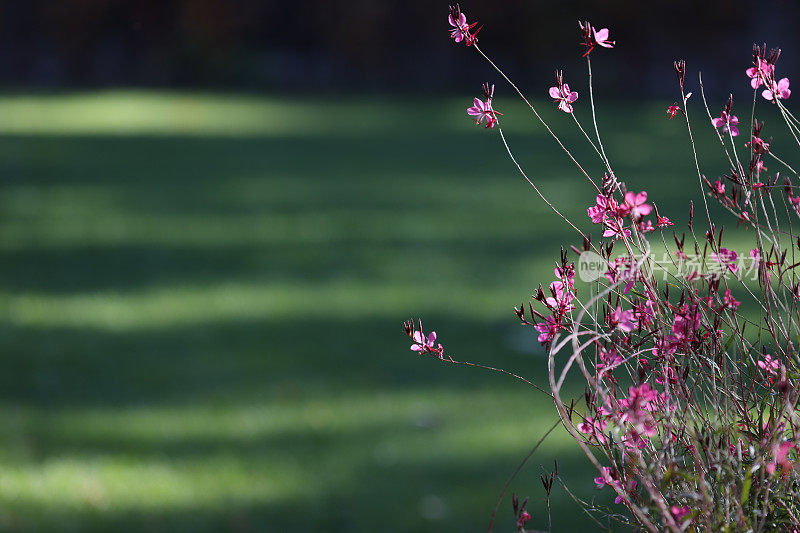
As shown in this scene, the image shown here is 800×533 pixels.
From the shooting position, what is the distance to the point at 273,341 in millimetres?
4730

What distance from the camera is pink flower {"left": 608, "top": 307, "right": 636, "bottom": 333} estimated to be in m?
1.01

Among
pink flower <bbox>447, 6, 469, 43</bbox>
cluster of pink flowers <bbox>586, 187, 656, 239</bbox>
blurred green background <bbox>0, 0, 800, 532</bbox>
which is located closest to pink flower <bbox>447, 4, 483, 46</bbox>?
pink flower <bbox>447, 6, 469, 43</bbox>

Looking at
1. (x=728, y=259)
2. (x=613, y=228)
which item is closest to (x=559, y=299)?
(x=613, y=228)

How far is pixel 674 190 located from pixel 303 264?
4104mm

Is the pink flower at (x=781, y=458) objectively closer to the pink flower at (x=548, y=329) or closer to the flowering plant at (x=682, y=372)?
the flowering plant at (x=682, y=372)

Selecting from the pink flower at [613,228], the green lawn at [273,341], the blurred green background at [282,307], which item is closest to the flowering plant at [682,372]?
the pink flower at [613,228]

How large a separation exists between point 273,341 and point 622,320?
385 centimetres

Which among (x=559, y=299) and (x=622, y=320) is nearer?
(x=622, y=320)

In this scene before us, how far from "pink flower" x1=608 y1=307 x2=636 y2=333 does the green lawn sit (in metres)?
1.39

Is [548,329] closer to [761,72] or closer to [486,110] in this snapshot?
[486,110]

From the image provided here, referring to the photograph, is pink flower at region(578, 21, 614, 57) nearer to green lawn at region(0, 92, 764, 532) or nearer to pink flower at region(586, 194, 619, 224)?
pink flower at region(586, 194, 619, 224)

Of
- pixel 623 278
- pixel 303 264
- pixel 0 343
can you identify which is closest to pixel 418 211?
pixel 303 264

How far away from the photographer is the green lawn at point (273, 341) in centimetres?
320

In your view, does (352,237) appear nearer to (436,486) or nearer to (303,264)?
(303,264)
